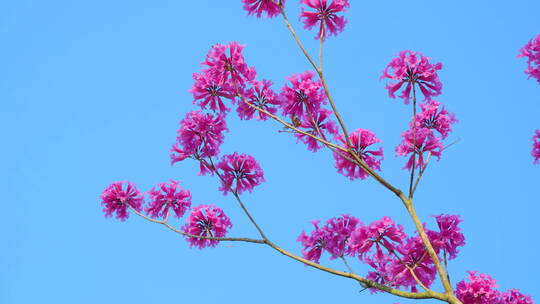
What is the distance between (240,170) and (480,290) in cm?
381

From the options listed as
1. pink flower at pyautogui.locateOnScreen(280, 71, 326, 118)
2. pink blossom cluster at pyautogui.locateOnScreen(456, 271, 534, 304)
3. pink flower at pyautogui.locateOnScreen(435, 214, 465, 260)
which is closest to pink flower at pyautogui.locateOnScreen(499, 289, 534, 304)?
pink blossom cluster at pyautogui.locateOnScreen(456, 271, 534, 304)

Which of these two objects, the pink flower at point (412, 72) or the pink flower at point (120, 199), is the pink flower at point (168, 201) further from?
the pink flower at point (412, 72)

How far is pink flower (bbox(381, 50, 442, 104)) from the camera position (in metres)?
7.60

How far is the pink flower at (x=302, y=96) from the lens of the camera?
820 centimetres

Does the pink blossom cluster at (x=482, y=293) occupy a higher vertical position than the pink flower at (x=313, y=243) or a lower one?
lower

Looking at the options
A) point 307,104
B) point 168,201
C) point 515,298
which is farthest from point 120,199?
point 515,298

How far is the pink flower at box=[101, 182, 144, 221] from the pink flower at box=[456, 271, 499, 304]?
5.03 meters

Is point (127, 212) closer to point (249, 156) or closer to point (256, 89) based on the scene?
point (249, 156)

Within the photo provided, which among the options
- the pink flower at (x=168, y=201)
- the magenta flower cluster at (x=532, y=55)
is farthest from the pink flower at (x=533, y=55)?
the pink flower at (x=168, y=201)

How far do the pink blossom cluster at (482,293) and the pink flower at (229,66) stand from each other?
13.8 ft

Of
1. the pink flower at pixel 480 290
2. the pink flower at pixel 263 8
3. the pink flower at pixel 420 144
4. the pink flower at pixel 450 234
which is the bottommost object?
the pink flower at pixel 480 290

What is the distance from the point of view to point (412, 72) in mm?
7656

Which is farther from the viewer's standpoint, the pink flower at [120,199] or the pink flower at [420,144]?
the pink flower at [120,199]

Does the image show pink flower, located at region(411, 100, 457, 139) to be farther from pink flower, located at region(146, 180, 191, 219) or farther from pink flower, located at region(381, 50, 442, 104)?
pink flower, located at region(146, 180, 191, 219)
